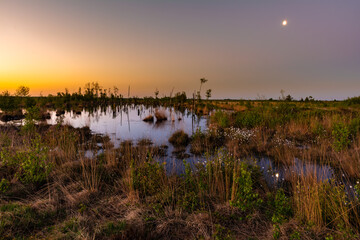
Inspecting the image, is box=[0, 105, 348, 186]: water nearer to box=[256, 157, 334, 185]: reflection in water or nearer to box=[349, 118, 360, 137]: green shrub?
box=[256, 157, 334, 185]: reflection in water

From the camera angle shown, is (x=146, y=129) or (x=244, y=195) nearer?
(x=244, y=195)

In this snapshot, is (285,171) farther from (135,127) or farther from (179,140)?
(135,127)

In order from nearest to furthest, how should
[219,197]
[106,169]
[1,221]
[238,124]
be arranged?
[1,221] → [219,197] → [106,169] → [238,124]

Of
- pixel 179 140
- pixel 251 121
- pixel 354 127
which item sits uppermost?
pixel 354 127

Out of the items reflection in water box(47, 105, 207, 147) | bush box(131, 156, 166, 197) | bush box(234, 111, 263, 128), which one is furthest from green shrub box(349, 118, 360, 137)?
bush box(131, 156, 166, 197)

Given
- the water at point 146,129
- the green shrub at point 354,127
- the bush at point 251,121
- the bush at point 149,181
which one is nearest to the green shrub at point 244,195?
the bush at point 149,181

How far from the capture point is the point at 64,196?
5586 mm

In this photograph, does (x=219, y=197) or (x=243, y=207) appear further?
(x=219, y=197)

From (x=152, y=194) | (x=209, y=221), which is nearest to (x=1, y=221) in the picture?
(x=152, y=194)

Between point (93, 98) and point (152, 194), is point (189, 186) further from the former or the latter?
point (93, 98)

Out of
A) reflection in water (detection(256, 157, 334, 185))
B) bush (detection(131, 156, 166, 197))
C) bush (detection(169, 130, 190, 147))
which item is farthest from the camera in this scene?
bush (detection(169, 130, 190, 147))

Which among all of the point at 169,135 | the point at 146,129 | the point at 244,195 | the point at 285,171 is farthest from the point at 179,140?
the point at 244,195

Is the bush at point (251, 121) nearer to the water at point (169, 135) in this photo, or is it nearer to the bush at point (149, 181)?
the water at point (169, 135)

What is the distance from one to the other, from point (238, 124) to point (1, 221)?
16.5 meters
